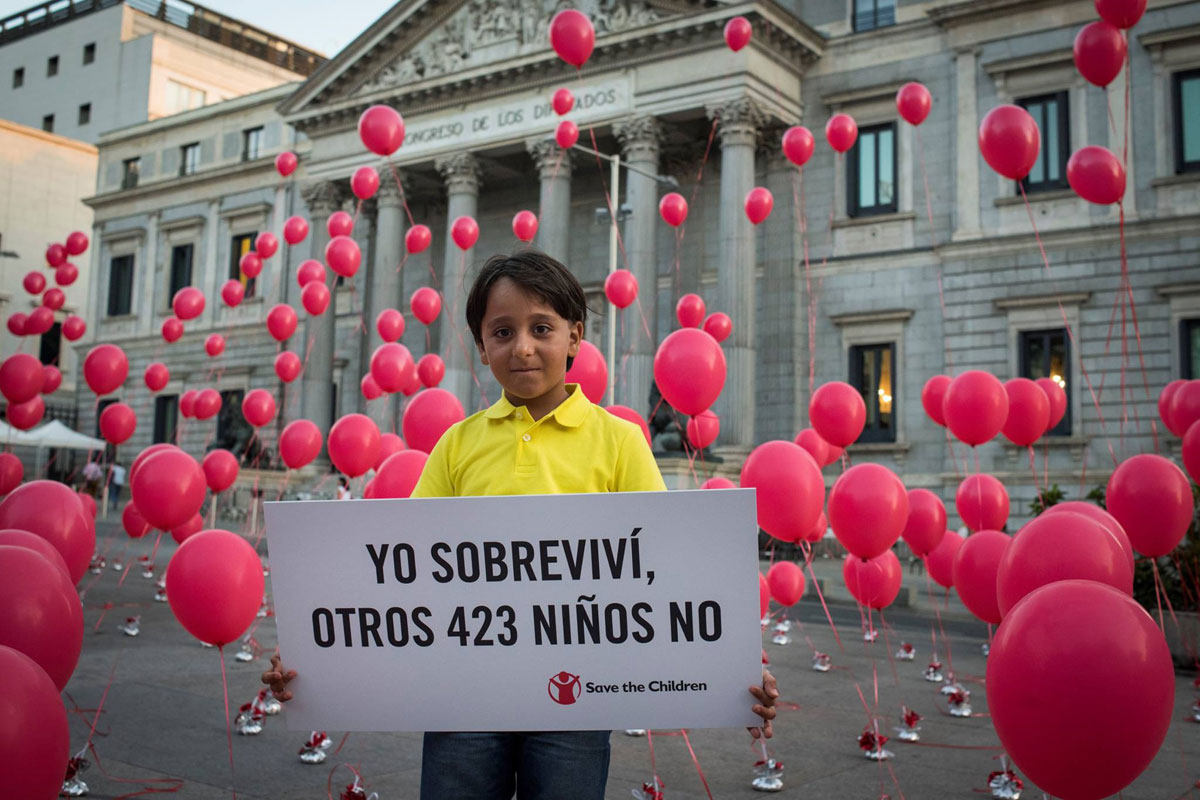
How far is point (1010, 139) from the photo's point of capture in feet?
29.5

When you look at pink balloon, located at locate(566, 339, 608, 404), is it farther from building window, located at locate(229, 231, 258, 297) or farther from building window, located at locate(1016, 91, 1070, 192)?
building window, located at locate(229, 231, 258, 297)

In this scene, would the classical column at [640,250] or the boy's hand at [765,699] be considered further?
the classical column at [640,250]

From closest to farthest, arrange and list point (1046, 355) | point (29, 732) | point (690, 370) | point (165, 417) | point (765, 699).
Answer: point (29, 732)
point (765, 699)
point (690, 370)
point (1046, 355)
point (165, 417)

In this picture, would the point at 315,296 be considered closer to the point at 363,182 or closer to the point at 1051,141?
the point at 363,182

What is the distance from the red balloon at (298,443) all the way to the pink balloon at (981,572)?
709cm

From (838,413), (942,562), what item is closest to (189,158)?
(838,413)

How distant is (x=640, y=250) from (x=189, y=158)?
80.6 ft

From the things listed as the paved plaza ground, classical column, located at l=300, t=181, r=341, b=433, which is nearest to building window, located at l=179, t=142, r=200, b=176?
classical column, located at l=300, t=181, r=341, b=433

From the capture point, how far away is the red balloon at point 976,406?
27.7 feet

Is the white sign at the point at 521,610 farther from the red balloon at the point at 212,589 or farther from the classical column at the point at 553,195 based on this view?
the classical column at the point at 553,195

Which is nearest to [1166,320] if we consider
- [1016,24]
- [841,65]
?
[1016,24]

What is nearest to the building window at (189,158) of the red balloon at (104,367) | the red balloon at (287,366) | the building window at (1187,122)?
the red balloon at (287,366)

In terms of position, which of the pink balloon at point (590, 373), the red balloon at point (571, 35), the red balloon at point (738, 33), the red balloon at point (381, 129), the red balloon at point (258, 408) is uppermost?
the red balloon at point (738, 33)

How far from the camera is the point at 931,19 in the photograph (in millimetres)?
25188
